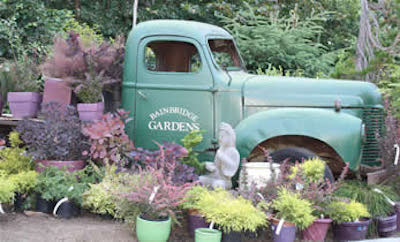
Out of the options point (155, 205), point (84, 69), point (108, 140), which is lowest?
point (155, 205)

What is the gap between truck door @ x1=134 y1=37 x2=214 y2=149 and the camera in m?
4.81

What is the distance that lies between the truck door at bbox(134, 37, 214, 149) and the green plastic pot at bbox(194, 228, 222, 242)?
145 centimetres

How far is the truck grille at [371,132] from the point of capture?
4.72 m

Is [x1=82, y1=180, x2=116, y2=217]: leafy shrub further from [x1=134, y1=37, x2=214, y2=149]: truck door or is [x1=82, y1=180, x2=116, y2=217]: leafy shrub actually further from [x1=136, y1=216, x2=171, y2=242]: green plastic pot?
[x1=134, y1=37, x2=214, y2=149]: truck door

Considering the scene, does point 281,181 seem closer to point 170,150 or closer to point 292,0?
point 170,150

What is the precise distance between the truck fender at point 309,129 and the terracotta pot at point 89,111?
1444 millimetres

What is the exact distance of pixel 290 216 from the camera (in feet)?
11.9

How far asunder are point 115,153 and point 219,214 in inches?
56.8

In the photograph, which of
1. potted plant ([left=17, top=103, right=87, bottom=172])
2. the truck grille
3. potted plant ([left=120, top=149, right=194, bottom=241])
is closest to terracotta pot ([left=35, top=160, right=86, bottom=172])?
potted plant ([left=17, top=103, right=87, bottom=172])

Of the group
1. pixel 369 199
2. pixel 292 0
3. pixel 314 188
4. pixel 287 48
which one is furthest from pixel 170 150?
pixel 292 0

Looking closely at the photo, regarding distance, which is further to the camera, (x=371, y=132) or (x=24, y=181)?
(x=371, y=132)

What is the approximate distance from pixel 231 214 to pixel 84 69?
2.30 metres

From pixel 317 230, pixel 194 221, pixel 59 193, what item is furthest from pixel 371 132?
pixel 59 193

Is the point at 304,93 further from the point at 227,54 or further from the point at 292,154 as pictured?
the point at 227,54
